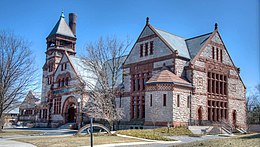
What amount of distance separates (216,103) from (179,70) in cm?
713

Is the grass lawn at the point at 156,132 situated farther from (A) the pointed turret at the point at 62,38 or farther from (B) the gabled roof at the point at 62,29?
(B) the gabled roof at the point at 62,29

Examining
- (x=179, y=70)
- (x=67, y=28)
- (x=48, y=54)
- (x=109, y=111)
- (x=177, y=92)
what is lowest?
(x=109, y=111)

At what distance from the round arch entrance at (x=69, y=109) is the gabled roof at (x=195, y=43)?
20.1 m

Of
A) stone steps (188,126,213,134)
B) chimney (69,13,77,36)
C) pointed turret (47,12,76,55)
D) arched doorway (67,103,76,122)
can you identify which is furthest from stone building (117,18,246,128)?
chimney (69,13,77,36)

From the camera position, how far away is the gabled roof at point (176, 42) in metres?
34.6

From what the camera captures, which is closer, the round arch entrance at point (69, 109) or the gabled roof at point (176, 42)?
the gabled roof at point (176, 42)

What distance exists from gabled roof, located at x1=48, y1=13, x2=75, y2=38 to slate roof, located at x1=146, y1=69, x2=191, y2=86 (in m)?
28.9

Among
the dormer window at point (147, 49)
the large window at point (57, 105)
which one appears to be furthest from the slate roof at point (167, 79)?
the large window at point (57, 105)

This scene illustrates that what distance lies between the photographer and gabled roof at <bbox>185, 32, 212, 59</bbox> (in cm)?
3543

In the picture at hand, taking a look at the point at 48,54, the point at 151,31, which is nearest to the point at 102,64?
the point at 151,31

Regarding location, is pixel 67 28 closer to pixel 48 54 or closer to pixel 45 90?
pixel 48 54

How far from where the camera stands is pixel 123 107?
38.7 metres

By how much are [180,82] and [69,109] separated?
2398cm

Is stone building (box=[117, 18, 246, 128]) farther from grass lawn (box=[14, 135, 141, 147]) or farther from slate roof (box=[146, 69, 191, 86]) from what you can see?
grass lawn (box=[14, 135, 141, 147])
